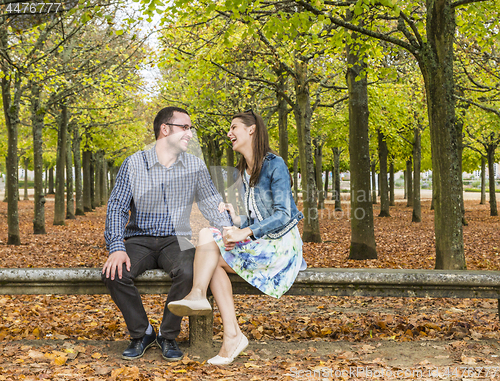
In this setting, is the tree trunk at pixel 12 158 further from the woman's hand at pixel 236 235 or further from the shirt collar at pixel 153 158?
the woman's hand at pixel 236 235

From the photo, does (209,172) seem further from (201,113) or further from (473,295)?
(201,113)

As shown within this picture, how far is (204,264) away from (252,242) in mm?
395

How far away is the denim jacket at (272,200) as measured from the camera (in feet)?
11.3

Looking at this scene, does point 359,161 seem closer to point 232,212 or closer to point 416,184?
point 232,212

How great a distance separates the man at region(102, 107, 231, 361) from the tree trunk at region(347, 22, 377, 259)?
206 inches

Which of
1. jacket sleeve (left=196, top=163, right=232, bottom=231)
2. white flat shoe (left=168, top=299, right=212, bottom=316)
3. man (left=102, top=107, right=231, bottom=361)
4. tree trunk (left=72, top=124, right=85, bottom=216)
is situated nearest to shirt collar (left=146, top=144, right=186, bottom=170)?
man (left=102, top=107, right=231, bottom=361)

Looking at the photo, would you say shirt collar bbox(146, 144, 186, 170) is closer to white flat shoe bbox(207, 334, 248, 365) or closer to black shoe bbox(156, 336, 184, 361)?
black shoe bbox(156, 336, 184, 361)

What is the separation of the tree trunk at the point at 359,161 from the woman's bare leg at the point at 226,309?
5578mm

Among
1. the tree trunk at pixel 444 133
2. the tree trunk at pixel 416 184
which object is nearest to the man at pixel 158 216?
the tree trunk at pixel 444 133

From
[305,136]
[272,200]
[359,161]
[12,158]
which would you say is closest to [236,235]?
[272,200]

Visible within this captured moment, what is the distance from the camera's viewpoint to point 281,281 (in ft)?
11.7

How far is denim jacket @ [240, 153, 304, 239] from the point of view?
345cm

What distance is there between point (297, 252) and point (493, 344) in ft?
5.68

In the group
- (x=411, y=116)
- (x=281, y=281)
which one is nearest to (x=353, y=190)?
(x=281, y=281)
